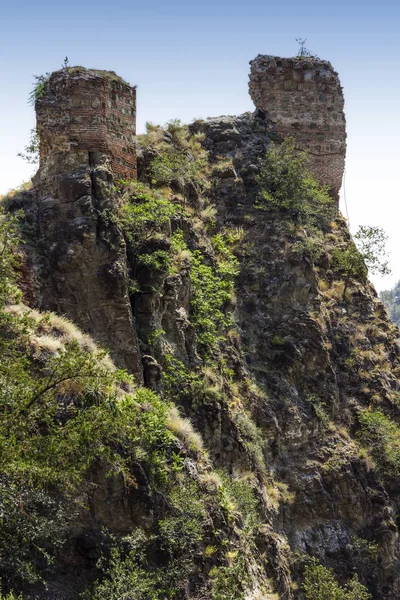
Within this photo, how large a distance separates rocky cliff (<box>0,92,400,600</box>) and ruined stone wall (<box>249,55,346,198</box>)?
1.46 metres

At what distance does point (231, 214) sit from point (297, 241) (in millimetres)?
3073

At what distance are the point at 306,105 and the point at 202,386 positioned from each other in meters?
17.7

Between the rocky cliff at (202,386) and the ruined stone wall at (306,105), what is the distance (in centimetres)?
146

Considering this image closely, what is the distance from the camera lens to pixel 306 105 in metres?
34.6

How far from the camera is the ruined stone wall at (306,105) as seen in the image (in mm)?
34531

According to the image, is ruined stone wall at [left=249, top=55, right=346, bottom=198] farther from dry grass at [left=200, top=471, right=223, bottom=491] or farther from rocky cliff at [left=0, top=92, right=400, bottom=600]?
dry grass at [left=200, top=471, right=223, bottom=491]

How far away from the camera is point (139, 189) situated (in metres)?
23.4

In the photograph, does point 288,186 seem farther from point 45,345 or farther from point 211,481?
point 45,345

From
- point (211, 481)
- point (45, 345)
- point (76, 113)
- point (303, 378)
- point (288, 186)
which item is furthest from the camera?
point (288, 186)

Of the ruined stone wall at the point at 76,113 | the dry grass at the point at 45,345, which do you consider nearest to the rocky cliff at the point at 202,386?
the dry grass at the point at 45,345

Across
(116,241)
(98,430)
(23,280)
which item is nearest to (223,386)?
(116,241)

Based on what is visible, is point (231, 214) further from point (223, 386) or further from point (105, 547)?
point (105, 547)

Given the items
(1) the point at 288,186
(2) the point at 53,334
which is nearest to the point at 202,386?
(2) the point at 53,334

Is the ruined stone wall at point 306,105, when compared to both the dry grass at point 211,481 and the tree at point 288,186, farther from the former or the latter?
the dry grass at point 211,481
